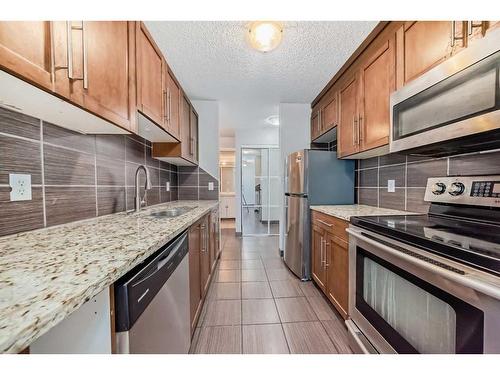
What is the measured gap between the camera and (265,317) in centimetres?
174

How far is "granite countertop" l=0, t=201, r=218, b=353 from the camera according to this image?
36cm

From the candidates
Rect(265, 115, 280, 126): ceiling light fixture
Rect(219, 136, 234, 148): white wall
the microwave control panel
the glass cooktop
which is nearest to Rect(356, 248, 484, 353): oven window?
the glass cooktop

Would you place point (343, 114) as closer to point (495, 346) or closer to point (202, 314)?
point (495, 346)

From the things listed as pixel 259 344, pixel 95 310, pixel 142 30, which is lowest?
pixel 259 344

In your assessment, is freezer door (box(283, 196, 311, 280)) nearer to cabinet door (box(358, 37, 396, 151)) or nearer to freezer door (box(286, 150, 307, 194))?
freezer door (box(286, 150, 307, 194))

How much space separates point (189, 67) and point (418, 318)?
2.64 metres

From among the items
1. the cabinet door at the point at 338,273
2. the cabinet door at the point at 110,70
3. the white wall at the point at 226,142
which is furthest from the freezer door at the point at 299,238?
the white wall at the point at 226,142

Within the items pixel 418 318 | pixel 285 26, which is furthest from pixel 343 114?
pixel 418 318

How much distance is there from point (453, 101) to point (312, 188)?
1.43 meters

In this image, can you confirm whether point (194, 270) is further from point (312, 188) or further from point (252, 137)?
point (252, 137)

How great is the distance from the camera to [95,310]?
0.54 m

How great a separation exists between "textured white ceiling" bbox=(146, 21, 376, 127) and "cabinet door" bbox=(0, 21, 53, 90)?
1173 mm

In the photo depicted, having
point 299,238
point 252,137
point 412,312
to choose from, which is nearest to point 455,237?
point 412,312

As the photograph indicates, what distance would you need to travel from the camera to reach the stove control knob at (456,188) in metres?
1.26
